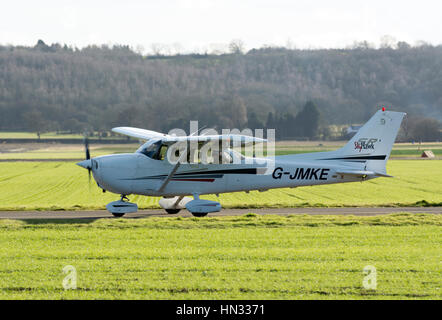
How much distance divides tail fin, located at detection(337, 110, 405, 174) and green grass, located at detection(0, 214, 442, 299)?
289cm

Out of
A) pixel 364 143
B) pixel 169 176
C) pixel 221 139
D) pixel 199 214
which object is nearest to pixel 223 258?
pixel 221 139

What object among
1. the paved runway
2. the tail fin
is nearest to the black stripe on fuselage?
the paved runway

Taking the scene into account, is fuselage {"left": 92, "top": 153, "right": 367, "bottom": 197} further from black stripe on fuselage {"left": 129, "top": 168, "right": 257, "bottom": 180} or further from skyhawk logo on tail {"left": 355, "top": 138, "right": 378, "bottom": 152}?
skyhawk logo on tail {"left": 355, "top": 138, "right": 378, "bottom": 152}

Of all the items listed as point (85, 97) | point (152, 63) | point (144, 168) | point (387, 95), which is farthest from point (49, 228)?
point (152, 63)

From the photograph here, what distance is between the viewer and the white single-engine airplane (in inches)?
635

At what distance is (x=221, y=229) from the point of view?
1337 centimetres

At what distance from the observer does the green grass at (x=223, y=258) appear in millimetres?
7652

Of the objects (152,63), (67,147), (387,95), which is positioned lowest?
(67,147)

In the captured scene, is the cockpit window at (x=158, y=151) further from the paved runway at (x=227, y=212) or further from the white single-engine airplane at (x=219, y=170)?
the paved runway at (x=227, y=212)

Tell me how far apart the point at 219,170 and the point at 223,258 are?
23.1ft

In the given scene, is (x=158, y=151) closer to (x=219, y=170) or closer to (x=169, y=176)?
(x=169, y=176)

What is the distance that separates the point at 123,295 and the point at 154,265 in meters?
1.69

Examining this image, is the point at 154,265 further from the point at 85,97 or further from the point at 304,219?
the point at 85,97

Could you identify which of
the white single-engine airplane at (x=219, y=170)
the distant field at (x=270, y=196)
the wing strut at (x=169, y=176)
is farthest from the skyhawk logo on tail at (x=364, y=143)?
the wing strut at (x=169, y=176)
